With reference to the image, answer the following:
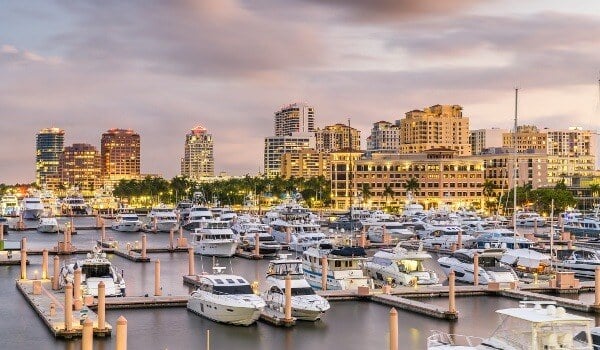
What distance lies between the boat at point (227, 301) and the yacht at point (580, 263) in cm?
2732

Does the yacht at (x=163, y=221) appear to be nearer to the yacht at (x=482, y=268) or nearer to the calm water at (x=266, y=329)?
the yacht at (x=482, y=268)

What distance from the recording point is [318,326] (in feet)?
130

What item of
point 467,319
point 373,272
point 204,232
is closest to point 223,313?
point 467,319

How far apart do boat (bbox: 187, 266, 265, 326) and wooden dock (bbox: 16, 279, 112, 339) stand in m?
5.05

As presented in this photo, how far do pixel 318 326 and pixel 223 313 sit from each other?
4361mm

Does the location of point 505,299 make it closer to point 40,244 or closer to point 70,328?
point 70,328

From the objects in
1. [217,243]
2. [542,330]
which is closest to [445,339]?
[542,330]

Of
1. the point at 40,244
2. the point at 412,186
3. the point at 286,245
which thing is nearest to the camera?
the point at 286,245

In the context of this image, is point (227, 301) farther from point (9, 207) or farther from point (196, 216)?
point (9, 207)

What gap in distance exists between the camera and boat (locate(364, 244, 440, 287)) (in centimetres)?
5053

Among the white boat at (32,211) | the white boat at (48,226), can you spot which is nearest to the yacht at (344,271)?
the white boat at (48,226)

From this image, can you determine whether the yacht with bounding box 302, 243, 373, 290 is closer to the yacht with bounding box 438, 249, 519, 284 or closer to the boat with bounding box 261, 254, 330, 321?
the boat with bounding box 261, 254, 330, 321

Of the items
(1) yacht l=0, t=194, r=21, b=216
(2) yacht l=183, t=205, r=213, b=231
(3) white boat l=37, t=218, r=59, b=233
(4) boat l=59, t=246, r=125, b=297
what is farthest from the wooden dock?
(1) yacht l=0, t=194, r=21, b=216

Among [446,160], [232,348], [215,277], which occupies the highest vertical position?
[446,160]
